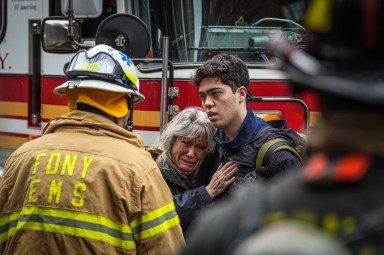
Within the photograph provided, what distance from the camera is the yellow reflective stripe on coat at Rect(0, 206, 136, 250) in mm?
2977

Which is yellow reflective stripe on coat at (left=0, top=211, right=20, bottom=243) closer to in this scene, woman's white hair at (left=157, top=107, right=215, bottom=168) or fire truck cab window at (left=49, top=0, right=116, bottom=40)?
woman's white hair at (left=157, top=107, right=215, bottom=168)

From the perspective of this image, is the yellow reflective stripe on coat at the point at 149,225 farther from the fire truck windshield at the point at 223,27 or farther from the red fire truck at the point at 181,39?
the fire truck windshield at the point at 223,27

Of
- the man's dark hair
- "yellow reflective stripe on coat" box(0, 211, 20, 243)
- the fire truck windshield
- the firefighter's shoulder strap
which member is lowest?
"yellow reflective stripe on coat" box(0, 211, 20, 243)

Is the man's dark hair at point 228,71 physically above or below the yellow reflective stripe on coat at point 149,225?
above

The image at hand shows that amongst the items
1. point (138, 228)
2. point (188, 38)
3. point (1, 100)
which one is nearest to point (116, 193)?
point (138, 228)

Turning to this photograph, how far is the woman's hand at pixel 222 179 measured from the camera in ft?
12.7

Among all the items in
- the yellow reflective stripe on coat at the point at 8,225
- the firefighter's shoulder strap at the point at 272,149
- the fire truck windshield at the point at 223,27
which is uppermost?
the fire truck windshield at the point at 223,27

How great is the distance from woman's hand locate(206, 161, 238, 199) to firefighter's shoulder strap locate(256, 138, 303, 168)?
0.50 feet

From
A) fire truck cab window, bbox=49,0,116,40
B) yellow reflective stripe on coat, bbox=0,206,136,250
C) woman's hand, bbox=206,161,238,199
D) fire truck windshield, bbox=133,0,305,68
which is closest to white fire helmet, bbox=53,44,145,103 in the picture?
yellow reflective stripe on coat, bbox=0,206,136,250

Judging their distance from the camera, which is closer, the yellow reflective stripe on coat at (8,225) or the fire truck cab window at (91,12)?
the yellow reflective stripe on coat at (8,225)

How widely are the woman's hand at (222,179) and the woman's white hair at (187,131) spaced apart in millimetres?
328

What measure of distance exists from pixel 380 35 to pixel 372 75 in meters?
0.06

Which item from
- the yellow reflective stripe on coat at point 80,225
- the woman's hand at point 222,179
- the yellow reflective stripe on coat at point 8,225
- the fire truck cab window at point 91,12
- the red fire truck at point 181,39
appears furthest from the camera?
the fire truck cab window at point 91,12

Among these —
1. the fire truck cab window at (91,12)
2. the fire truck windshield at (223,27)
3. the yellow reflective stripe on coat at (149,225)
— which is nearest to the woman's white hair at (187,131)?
the yellow reflective stripe on coat at (149,225)
